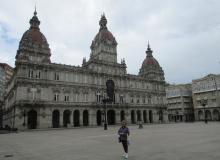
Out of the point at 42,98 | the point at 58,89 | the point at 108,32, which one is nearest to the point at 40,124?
the point at 42,98

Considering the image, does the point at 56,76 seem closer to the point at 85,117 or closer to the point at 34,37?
the point at 34,37

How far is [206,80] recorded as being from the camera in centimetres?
8800

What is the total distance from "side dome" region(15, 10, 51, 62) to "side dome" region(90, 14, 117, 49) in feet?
58.2

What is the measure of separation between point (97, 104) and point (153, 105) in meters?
24.7

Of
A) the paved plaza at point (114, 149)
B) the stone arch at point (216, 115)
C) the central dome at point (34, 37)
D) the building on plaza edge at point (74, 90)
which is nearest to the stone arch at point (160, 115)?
the building on plaza edge at point (74, 90)

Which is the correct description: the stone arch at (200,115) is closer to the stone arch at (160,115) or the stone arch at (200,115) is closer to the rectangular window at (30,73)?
the stone arch at (160,115)

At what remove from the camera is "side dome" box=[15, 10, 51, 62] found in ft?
180

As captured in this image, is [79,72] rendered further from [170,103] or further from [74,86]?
[170,103]

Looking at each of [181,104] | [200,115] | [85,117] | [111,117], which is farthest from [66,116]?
[200,115]

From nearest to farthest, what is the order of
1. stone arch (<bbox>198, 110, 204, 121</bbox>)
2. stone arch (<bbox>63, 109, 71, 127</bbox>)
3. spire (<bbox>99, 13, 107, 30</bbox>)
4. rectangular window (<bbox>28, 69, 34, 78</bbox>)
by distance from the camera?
rectangular window (<bbox>28, 69, 34, 78</bbox>), stone arch (<bbox>63, 109, 71, 127</bbox>), spire (<bbox>99, 13, 107, 30</bbox>), stone arch (<bbox>198, 110, 204, 121</bbox>)

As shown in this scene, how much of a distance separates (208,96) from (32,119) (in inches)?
2609

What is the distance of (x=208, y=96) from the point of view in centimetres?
8625

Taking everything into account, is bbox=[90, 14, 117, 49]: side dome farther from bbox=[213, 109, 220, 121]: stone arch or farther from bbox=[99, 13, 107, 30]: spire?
bbox=[213, 109, 220, 121]: stone arch

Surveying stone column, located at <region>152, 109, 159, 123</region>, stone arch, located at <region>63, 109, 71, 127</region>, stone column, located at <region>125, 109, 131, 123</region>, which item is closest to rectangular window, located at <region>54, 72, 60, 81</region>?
stone arch, located at <region>63, 109, 71, 127</region>
